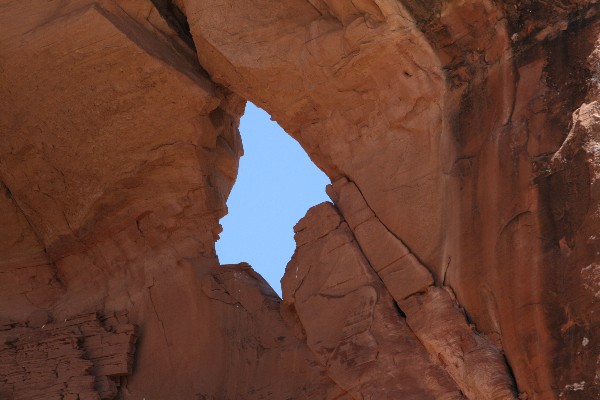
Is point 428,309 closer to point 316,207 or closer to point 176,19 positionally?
point 316,207

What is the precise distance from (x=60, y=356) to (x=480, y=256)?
429 cm

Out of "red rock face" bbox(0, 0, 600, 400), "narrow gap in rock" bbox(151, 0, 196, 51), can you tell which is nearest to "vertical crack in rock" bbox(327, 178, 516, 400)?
"red rock face" bbox(0, 0, 600, 400)

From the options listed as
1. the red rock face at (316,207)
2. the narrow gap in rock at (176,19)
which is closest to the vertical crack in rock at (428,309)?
the red rock face at (316,207)

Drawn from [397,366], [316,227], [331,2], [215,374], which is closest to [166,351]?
[215,374]

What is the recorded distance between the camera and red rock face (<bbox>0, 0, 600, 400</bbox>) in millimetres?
7637

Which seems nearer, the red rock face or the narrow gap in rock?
the red rock face

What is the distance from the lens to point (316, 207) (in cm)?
937

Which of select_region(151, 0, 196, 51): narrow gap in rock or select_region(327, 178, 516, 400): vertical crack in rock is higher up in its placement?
select_region(151, 0, 196, 51): narrow gap in rock

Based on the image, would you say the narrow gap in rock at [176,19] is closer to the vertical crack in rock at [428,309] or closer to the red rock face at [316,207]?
the red rock face at [316,207]

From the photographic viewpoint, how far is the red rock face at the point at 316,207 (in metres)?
7.64

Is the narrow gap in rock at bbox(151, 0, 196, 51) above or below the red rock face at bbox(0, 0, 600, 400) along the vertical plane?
above

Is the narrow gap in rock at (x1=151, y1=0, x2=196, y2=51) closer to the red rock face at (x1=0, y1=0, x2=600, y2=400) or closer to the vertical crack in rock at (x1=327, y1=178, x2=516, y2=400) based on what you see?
the red rock face at (x1=0, y1=0, x2=600, y2=400)

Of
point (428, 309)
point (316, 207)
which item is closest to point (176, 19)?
point (316, 207)

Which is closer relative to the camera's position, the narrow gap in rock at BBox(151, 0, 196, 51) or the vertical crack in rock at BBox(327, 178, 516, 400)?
the vertical crack in rock at BBox(327, 178, 516, 400)
